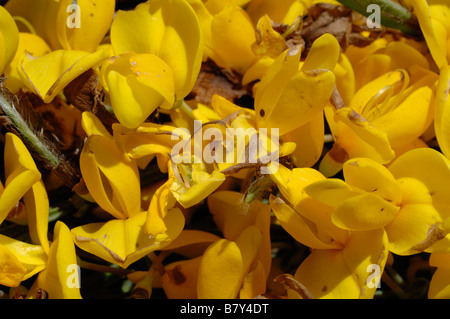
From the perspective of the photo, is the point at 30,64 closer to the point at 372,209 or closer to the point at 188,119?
the point at 188,119

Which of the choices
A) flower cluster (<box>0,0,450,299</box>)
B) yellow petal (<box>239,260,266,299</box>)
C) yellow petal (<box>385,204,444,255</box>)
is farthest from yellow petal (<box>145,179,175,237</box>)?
yellow petal (<box>385,204,444,255</box>)

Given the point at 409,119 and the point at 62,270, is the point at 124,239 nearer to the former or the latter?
the point at 62,270

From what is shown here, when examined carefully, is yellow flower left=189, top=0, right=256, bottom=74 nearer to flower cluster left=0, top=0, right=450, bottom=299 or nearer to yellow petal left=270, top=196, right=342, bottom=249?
flower cluster left=0, top=0, right=450, bottom=299

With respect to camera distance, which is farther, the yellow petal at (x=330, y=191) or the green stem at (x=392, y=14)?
the green stem at (x=392, y=14)

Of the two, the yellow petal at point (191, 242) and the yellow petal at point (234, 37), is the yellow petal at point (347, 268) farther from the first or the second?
the yellow petal at point (234, 37)

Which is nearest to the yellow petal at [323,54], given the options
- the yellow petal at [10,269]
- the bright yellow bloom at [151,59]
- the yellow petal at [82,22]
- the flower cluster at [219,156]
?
the flower cluster at [219,156]

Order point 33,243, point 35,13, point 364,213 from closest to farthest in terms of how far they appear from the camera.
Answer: point 364,213 → point 33,243 → point 35,13

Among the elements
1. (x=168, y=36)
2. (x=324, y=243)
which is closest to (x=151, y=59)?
(x=168, y=36)
